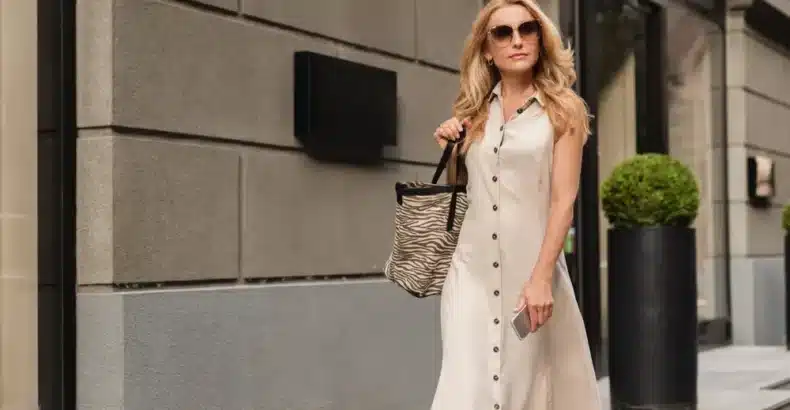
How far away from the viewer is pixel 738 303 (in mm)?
16203

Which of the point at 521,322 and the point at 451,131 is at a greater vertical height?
the point at 451,131

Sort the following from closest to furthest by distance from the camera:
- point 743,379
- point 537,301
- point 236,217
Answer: point 537,301, point 236,217, point 743,379

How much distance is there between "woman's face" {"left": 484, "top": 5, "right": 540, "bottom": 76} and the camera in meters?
4.58

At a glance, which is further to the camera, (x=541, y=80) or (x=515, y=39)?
(x=541, y=80)

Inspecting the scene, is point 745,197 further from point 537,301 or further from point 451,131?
point 537,301

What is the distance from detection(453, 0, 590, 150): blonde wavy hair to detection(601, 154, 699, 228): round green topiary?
13.0ft

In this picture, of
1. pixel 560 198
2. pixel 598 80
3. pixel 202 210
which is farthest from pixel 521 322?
pixel 598 80

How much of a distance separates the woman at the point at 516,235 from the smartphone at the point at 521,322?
22 millimetres

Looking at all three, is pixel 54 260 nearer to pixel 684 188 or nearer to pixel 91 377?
pixel 91 377

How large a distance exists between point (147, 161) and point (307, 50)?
5.39 feet

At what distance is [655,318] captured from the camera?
8.54m

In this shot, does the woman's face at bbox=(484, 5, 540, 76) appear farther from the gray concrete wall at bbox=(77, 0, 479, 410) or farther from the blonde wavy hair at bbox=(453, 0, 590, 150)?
the gray concrete wall at bbox=(77, 0, 479, 410)
